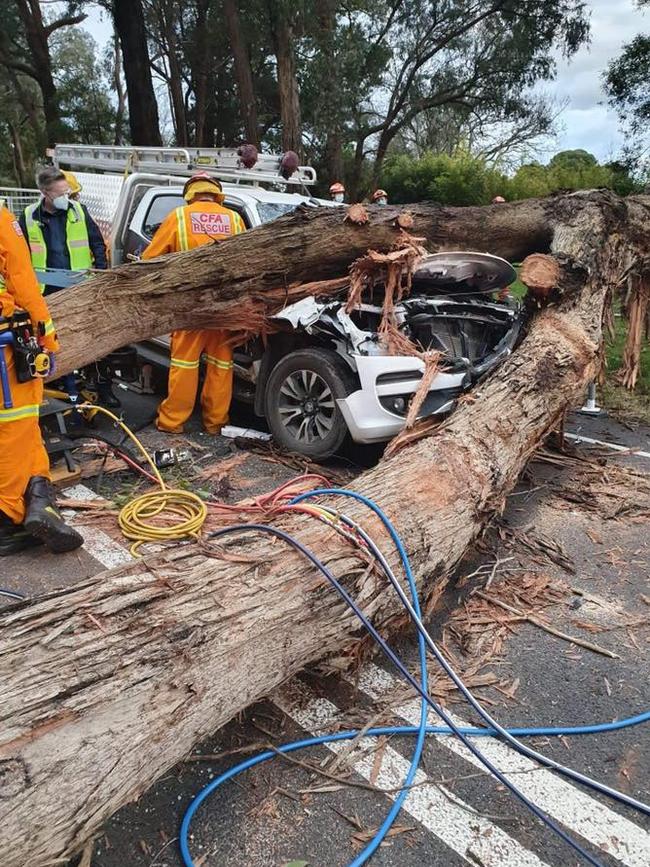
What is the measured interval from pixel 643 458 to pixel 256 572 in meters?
4.53

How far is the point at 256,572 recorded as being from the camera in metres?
2.52

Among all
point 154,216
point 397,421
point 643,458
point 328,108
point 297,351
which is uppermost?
point 328,108

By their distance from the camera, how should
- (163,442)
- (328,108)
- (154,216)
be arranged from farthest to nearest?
(328,108) → (154,216) → (163,442)

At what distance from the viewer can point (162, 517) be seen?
4.24 metres

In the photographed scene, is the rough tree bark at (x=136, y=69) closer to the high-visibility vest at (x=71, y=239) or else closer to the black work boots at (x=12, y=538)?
the high-visibility vest at (x=71, y=239)

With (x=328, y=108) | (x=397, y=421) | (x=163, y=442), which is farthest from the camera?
(x=328, y=108)

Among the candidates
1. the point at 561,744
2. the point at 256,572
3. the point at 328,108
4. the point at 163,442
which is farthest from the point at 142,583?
the point at 328,108

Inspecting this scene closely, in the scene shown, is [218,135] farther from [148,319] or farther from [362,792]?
[362,792]

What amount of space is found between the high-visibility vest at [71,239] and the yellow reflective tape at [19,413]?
2.90m

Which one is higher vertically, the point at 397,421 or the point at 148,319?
the point at 148,319

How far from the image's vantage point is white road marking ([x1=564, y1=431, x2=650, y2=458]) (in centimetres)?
603

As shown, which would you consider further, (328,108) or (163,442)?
(328,108)

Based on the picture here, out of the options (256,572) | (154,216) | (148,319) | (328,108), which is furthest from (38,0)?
(256,572)

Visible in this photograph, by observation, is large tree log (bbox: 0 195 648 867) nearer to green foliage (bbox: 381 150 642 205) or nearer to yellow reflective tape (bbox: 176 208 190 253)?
yellow reflective tape (bbox: 176 208 190 253)
